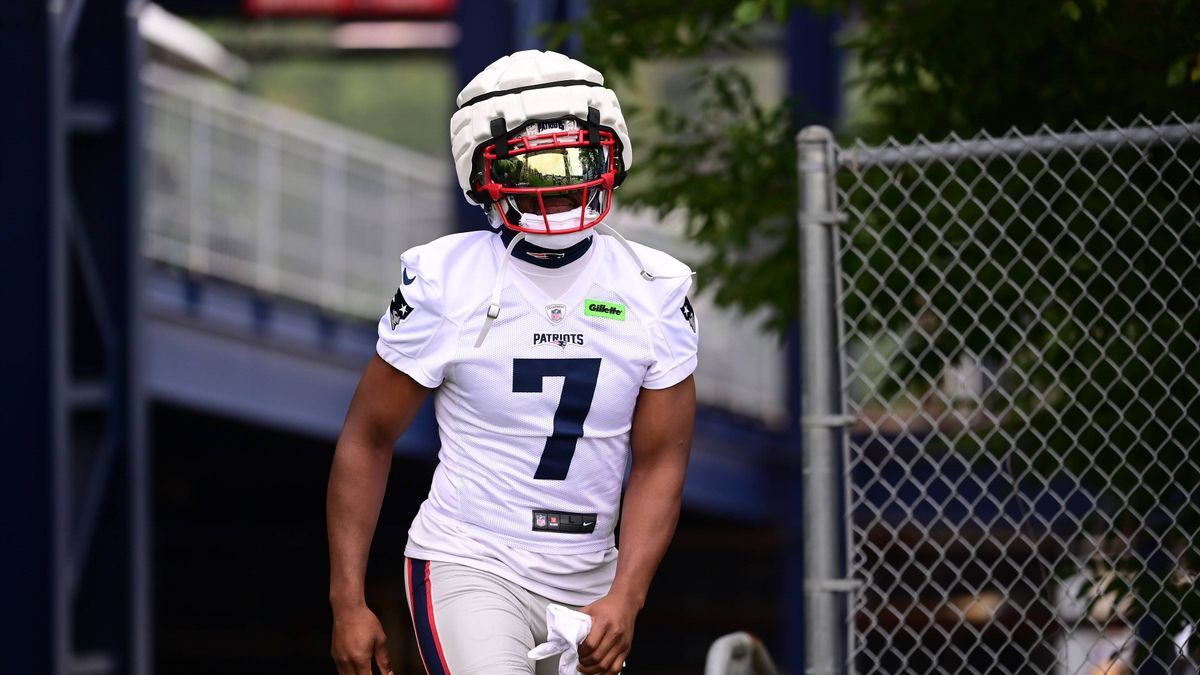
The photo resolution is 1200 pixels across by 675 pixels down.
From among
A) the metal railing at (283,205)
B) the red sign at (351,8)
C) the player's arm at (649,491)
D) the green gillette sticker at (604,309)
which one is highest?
the red sign at (351,8)

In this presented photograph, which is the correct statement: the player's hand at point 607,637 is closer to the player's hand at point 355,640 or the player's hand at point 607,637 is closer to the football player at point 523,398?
the football player at point 523,398

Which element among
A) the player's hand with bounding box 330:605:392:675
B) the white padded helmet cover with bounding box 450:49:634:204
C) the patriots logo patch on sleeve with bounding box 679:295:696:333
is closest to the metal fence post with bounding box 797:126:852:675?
the patriots logo patch on sleeve with bounding box 679:295:696:333

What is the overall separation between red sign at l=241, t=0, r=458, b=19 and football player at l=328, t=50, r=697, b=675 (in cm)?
1188

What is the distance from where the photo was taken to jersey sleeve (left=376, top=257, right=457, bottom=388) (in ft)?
10.7

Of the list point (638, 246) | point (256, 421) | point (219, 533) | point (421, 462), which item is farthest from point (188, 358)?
point (638, 246)

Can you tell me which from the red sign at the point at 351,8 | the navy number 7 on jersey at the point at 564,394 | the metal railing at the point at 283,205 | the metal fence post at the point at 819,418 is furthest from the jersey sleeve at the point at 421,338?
the red sign at the point at 351,8

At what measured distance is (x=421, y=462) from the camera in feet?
42.3

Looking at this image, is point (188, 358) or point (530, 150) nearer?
point (530, 150)

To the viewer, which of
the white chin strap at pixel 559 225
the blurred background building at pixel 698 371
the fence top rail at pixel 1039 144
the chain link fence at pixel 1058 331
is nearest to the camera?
the white chin strap at pixel 559 225

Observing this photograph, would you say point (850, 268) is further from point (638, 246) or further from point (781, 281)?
point (638, 246)

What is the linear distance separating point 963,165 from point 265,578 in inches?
481

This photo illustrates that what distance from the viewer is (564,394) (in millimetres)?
3273

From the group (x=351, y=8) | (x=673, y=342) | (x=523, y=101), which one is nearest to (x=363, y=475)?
(x=673, y=342)

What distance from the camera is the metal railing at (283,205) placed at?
1135cm
